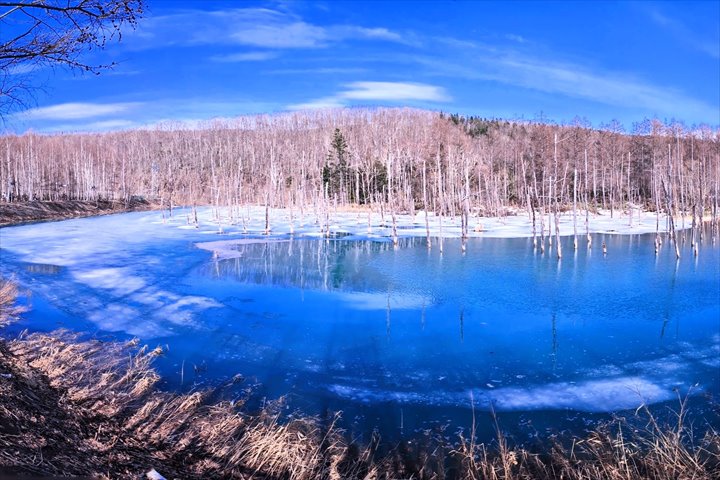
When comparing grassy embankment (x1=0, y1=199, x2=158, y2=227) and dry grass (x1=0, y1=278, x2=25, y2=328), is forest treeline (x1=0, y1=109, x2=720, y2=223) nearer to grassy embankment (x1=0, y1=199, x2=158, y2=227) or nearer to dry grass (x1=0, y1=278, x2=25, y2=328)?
grassy embankment (x1=0, y1=199, x2=158, y2=227)

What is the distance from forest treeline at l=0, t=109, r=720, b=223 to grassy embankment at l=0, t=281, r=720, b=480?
2983 centimetres

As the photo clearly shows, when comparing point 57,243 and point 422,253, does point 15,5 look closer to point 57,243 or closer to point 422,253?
point 422,253

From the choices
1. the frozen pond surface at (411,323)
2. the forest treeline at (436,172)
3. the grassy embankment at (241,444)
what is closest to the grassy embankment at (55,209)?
the forest treeline at (436,172)

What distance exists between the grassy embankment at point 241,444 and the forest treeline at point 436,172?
2983 centimetres

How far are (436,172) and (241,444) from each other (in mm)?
45880

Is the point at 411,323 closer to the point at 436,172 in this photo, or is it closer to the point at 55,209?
the point at 436,172

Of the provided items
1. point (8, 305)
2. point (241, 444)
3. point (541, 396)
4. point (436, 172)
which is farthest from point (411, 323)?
point (436, 172)

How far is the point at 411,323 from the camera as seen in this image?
44.9 feet

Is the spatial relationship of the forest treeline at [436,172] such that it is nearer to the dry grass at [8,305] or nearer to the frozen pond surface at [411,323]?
the frozen pond surface at [411,323]

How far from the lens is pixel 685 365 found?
10555mm

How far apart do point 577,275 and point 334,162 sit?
4847 centimetres

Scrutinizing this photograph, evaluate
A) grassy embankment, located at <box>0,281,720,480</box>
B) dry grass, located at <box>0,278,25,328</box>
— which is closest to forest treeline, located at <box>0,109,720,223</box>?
dry grass, located at <box>0,278,25,328</box>

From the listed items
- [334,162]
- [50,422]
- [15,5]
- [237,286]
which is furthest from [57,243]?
[334,162]

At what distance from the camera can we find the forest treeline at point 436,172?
48.2 meters
